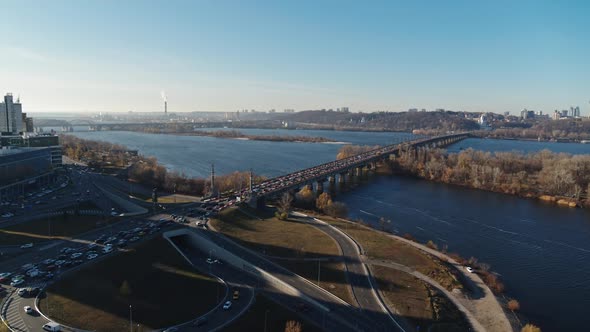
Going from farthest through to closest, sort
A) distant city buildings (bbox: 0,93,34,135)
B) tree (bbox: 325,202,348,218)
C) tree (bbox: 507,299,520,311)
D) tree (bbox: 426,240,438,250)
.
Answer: distant city buildings (bbox: 0,93,34,135) → tree (bbox: 325,202,348,218) → tree (bbox: 426,240,438,250) → tree (bbox: 507,299,520,311)

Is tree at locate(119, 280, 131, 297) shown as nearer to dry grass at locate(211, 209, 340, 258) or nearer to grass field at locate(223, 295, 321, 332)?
grass field at locate(223, 295, 321, 332)

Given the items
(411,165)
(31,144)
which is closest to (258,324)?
(31,144)

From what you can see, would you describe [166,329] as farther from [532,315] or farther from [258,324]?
[532,315]

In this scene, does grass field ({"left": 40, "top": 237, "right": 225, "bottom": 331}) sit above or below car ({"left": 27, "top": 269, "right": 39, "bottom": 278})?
below

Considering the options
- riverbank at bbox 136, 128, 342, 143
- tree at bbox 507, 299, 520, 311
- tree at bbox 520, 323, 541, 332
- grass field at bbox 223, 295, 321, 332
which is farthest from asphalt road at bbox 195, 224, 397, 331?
riverbank at bbox 136, 128, 342, 143

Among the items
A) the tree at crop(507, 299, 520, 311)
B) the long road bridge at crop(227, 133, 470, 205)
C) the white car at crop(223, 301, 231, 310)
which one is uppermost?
the long road bridge at crop(227, 133, 470, 205)

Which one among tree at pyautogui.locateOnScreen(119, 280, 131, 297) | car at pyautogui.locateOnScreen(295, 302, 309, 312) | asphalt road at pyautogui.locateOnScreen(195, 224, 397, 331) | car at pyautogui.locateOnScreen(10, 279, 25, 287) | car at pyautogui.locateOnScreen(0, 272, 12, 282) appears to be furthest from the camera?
car at pyautogui.locateOnScreen(0, 272, 12, 282)

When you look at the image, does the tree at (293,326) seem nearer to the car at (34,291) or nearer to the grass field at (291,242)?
the grass field at (291,242)
